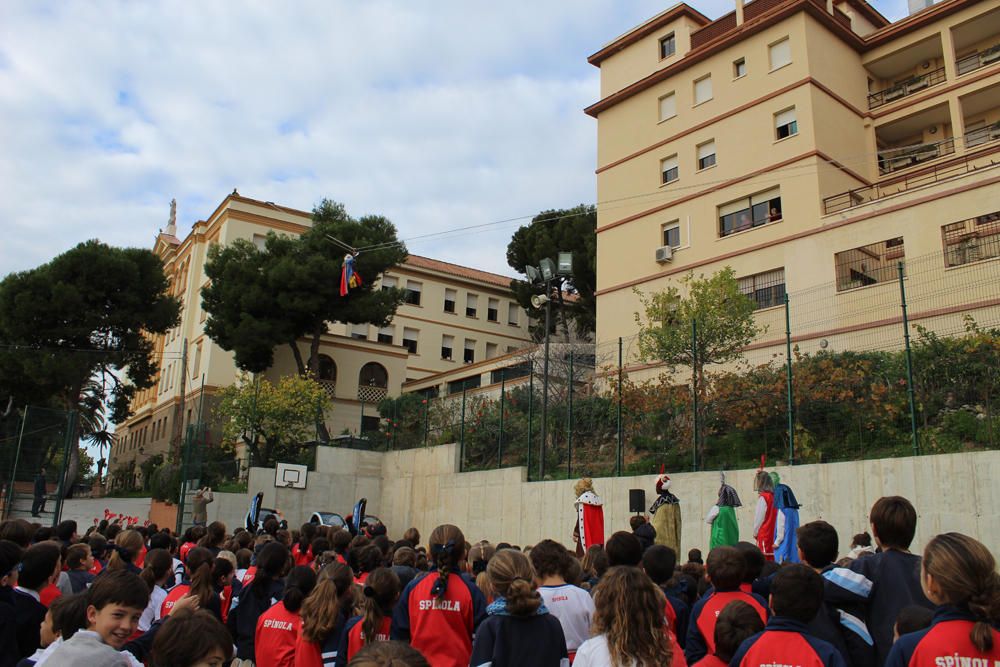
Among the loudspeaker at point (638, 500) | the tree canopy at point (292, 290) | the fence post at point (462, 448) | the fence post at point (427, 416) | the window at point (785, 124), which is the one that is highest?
the window at point (785, 124)

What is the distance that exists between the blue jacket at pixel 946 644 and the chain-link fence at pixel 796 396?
10.4 metres

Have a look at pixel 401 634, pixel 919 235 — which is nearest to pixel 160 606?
pixel 401 634

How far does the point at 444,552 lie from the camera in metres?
5.14

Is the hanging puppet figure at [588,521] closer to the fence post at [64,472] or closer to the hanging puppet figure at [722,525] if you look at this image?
the hanging puppet figure at [722,525]

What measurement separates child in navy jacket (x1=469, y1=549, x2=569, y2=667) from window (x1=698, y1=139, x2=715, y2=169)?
29.3 metres

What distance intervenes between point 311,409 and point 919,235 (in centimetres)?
2316

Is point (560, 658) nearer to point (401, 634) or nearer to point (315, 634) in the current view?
point (401, 634)

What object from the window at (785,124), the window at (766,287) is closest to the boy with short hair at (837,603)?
the window at (766,287)

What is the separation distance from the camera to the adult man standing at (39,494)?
66.7 feet

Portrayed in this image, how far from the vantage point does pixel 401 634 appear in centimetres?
518

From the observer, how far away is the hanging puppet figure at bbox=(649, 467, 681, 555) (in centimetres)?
1384

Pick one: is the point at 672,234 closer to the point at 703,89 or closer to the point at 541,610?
the point at 703,89

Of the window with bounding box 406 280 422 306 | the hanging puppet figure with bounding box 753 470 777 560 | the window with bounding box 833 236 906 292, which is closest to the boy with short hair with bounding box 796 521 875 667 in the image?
the hanging puppet figure with bounding box 753 470 777 560

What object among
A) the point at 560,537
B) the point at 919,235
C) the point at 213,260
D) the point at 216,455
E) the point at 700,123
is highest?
the point at 700,123
